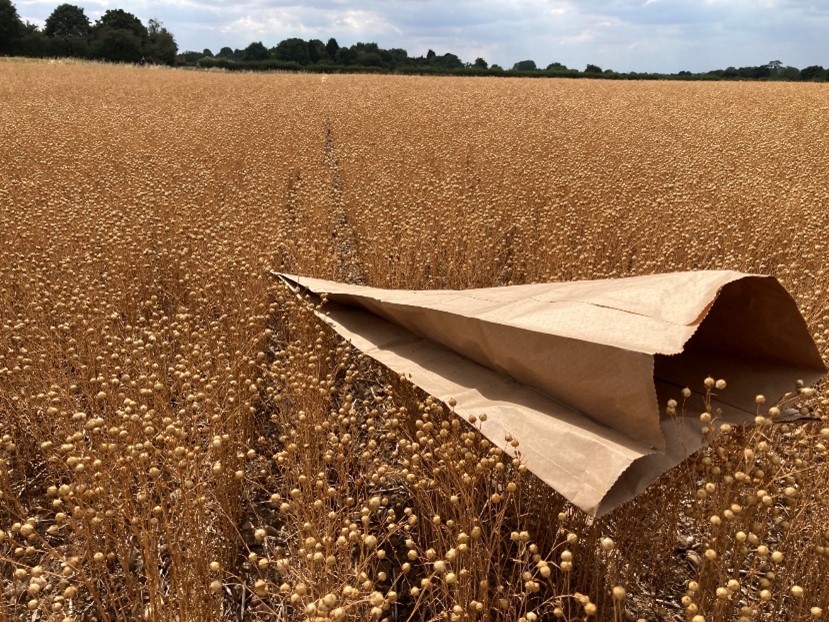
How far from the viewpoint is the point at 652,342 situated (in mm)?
1688

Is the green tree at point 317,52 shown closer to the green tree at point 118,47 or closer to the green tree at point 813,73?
the green tree at point 118,47

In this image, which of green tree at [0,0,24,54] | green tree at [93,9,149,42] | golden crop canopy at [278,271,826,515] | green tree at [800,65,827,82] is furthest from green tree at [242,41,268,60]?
golden crop canopy at [278,271,826,515]

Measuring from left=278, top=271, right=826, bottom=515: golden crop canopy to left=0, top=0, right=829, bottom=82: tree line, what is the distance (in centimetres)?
4642

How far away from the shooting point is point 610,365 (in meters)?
1.73

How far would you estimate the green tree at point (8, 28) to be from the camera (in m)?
47.6

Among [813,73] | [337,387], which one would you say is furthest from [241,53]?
[337,387]

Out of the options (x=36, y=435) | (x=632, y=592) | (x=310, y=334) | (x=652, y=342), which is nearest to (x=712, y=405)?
(x=652, y=342)

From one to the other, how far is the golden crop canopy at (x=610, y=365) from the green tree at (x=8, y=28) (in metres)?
61.2

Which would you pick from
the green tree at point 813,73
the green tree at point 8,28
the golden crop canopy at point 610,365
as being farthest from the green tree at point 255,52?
the golden crop canopy at point 610,365

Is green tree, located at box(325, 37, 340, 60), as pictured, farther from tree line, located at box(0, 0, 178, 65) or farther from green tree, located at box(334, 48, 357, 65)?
tree line, located at box(0, 0, 178, 65)

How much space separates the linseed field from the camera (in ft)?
5.77

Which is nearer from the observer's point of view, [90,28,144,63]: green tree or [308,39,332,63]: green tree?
[90,28,144,63]: green tree

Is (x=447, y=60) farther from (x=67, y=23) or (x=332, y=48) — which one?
(x=67, y=23)

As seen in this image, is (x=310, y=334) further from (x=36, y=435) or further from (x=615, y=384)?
(x=615, y=384)
